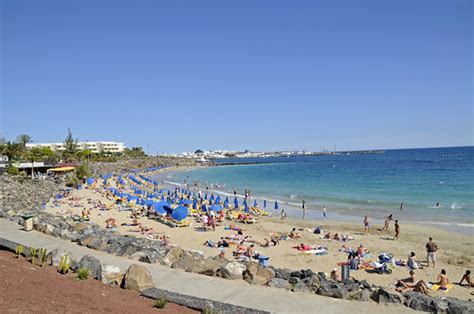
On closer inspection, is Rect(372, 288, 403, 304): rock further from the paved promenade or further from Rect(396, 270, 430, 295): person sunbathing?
Rect(396, 270, 430, 295): person sunbathing

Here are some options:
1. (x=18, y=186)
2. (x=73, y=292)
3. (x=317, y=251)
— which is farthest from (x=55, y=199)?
(x=73, y=292)

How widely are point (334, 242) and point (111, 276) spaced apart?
14.4 metres

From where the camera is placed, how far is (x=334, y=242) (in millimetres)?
19984

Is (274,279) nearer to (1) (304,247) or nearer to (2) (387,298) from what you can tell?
(2) (387,298)

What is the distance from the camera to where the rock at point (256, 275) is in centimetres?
837

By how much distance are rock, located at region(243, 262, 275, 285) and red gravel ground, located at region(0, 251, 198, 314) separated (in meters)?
2.00

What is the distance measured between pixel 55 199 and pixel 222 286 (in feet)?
99.6

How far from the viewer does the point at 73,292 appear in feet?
22.6

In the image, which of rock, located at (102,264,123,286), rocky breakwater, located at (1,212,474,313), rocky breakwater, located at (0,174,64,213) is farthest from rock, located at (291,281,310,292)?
rocky breakwater, located at (0,174,64,213)

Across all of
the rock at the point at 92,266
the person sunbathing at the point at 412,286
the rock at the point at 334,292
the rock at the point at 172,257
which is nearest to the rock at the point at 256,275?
the rock at the point at 334,292

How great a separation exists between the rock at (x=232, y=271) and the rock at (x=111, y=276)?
89.0 inches

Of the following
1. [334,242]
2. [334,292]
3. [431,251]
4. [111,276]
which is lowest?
[334,242]

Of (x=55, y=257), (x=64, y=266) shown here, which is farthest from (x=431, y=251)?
(x=55, y=257)

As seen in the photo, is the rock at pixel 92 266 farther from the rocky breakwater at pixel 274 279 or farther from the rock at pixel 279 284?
the rock at pixel 279 284
